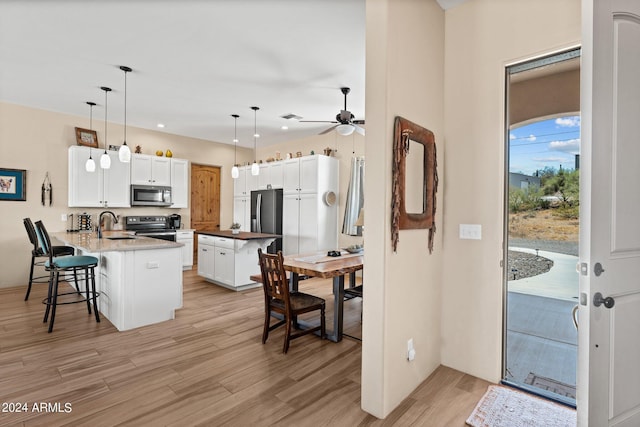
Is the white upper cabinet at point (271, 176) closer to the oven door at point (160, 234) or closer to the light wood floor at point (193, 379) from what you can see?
the oven door at point (160, 234)

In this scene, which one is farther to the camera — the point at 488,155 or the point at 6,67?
the point at 6,67

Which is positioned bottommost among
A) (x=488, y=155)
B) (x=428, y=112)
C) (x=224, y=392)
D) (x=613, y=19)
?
(x=224, y=392)

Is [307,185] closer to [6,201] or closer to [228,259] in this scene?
[228,259]

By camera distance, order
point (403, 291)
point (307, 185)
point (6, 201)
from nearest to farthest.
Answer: point (403, 291)
point (6, 201)
point (307, 185)

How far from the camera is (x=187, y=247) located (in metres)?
6.27

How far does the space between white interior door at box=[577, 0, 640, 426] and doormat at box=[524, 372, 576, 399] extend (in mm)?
578

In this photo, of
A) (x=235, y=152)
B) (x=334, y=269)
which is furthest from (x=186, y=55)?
(x=235, y=152)

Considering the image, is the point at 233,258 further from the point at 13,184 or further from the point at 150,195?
the point at 13,184

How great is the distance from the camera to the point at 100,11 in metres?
2.53

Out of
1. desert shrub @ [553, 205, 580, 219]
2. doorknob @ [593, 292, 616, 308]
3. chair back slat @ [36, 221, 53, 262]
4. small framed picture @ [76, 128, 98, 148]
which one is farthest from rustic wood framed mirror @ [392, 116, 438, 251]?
small framed picture @ [76, 128, 98, 148]

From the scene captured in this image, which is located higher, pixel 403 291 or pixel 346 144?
pixel 346 144

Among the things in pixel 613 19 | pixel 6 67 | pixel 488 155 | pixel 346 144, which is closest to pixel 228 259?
pixel 346 144

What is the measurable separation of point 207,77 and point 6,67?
7.22 ft

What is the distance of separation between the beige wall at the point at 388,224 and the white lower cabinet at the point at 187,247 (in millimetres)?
5179
